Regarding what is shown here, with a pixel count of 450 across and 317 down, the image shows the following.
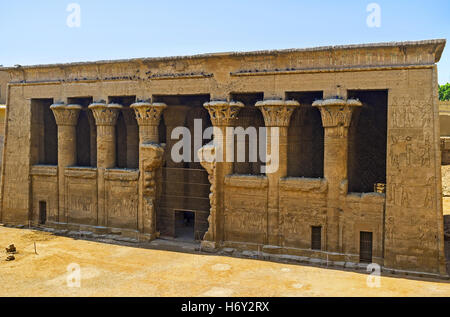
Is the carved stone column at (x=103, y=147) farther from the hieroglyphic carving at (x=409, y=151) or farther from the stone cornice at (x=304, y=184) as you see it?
the hieroglyphic carving at (x=409, y=151)

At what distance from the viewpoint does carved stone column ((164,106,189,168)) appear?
18.8 meters

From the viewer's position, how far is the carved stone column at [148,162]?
17656 mm

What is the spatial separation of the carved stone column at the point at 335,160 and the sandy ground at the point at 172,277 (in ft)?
4.71

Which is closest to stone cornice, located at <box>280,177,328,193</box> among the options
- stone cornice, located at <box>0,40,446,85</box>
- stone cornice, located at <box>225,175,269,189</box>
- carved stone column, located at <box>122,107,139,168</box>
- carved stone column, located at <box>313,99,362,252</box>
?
carved stone column, located at <box>313,99,362,252</box>

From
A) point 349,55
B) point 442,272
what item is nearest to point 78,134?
point 349,55

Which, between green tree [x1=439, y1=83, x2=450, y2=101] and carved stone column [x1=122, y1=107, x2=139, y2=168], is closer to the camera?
carved stone column [x1=122, y1=107, x2=139, y2=168]

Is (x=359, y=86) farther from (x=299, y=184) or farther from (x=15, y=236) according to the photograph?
(x=15, y=236)

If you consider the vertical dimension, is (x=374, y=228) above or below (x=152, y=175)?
below

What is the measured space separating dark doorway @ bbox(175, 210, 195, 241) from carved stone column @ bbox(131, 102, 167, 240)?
1560 millimetres

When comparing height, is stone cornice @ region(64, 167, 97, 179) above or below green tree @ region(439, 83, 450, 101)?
below

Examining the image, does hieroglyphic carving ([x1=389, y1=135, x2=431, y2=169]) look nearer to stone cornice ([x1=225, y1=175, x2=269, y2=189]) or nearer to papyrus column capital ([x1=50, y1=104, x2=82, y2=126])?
stone cornice ([x1=225, y1=175, x2=269, y2=189])

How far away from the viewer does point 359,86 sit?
46.9 feet

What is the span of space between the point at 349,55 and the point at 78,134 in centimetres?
1414
